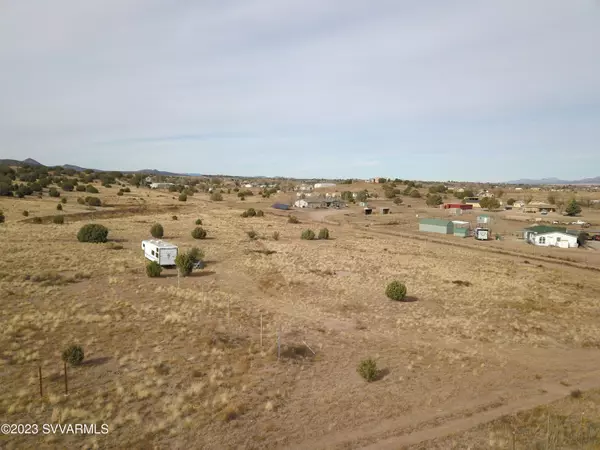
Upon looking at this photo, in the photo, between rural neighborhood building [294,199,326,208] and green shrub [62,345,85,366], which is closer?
green shrub [62,345,85,366]

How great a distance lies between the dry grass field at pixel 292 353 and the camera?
13469 mm

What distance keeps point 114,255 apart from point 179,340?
22438 millimetres

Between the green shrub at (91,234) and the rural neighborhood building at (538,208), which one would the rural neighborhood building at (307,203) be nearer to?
the rural neighborhood building at (538,208)

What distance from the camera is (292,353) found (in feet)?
64.1

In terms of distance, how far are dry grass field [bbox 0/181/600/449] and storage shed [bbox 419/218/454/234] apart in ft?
102

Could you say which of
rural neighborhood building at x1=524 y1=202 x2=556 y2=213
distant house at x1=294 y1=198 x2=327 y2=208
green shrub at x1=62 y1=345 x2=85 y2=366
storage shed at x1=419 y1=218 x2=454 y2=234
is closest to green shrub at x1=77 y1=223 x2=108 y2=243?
green shrub at x1=62 y1=345 x2=85 y2=366

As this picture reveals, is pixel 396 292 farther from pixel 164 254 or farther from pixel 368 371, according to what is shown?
pixel 164 254

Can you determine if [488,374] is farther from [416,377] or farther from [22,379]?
[22,379]

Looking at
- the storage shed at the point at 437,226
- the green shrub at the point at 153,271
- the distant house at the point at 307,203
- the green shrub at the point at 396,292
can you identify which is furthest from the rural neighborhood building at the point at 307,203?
the green shrub at the point at 396,292

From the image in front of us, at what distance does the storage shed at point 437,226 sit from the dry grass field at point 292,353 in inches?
1223

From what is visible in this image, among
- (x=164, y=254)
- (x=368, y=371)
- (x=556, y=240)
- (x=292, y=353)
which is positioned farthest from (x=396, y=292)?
(x=556, y=240)

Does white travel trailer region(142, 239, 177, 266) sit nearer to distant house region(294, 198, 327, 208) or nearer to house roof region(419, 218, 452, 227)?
house roof region(419, 218, 452, 227)

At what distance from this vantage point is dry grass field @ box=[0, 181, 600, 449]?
44.2 ft

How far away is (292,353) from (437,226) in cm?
6061
